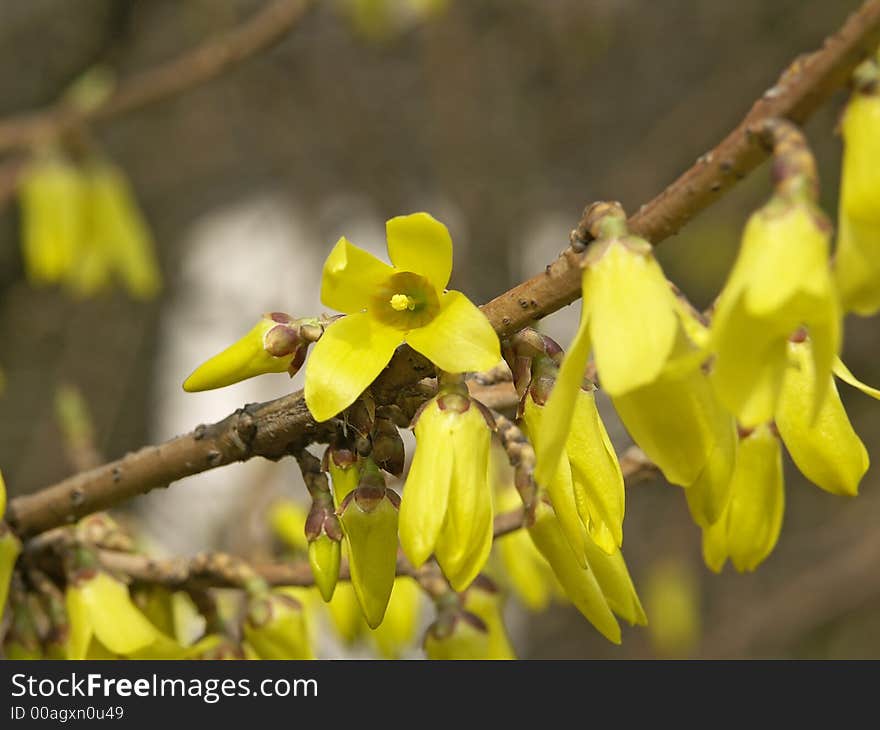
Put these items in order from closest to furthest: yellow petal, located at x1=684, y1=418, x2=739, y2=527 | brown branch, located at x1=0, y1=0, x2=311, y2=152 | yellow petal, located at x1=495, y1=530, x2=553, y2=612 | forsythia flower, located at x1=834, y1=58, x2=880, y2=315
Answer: forsythia flower, located at x1=834, y1=58, x2=880, y2=315
yellow petal, located at x1=684, y1=418, x2=739, y2=527
yellow petal, located at x1=495, y1=530, x2=553, y2=612
brown branch, located at x1=0, y1=0, x2=311, y2=152

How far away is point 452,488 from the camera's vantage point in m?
0.73

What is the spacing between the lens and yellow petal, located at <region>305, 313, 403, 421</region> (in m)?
0.72

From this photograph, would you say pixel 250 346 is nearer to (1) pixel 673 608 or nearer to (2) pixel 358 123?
(1) pixel 673 608

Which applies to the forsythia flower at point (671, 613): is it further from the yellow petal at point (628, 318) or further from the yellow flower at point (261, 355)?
the yellow petal at point (628, 318)

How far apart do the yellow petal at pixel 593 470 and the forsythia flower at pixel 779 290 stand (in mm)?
129

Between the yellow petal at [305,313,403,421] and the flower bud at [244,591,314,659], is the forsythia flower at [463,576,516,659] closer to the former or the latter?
the flower bud at [244,591,314,659]

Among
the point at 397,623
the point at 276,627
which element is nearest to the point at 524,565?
the point at 397,623

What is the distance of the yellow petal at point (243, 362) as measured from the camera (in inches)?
31.7

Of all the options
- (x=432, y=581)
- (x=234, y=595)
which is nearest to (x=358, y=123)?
(x=234, y=595)

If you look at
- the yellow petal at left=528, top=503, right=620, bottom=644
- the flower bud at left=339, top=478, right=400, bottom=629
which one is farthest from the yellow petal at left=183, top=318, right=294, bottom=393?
the yellow petal at left=528, top=503, right=620, bottom=644

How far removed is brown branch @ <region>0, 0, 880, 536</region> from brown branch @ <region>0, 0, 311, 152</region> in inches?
48.8

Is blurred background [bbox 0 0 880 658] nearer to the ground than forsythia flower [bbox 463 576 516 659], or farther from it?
farther from it

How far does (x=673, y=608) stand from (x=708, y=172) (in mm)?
2714

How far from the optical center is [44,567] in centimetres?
104
